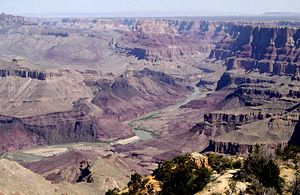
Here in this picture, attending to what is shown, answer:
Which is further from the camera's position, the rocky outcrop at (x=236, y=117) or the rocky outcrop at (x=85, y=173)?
the rocky outcrop at (x=236, y=117)

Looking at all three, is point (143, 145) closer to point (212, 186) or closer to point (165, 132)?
point (165, 132)

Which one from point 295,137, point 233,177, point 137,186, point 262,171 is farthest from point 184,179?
point 295,137

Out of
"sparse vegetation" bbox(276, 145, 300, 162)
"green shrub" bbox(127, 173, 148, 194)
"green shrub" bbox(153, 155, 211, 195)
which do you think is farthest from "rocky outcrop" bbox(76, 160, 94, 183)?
"sparse vegetation" bbox(276, 145, 300, 162)

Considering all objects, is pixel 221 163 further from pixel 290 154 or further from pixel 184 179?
pixel 184 179

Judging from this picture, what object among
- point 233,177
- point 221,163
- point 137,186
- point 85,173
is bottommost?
point 85,173

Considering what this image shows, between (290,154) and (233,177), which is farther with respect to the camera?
(290,154)

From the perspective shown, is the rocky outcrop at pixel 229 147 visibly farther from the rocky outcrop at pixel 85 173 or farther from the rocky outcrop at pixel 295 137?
the rocky outcrop at pixel 85 173

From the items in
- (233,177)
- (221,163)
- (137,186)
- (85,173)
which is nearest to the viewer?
(233,177)

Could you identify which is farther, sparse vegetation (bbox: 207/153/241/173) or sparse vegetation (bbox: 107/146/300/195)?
sparse vegetation (bbox: 207/153/241/173)

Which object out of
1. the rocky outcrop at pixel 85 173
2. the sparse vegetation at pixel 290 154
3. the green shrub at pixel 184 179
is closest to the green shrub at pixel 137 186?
the green shrub at pixel 184 179

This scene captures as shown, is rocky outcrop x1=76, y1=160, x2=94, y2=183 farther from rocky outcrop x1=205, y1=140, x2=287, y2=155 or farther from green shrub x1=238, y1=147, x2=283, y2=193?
green shrub x1=238, y1=147, x2=283, y2=193

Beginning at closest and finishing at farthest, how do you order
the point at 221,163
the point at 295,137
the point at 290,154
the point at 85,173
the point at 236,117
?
1. the point at 290,154
2. the point at 221,163
3. the point at 85,173
4. the point at 295,137
5. the point at 236,117
